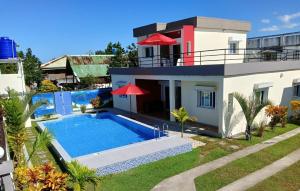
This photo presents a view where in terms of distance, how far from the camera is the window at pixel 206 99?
55.9 ft

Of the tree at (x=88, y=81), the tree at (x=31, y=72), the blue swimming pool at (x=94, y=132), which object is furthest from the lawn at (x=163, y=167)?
the tree at (x=31, y=72)

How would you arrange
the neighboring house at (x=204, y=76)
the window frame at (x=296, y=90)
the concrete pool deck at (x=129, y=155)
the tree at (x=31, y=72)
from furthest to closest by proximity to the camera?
the tree at (x=31, y=72) < the window frame at (x=296, y=90) < the neighboring house at (x=204, y=76) < the concrete pool deck at (x=129, y=155)

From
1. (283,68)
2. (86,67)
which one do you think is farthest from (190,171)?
(86,67)

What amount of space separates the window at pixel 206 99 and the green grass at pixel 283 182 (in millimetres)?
7238

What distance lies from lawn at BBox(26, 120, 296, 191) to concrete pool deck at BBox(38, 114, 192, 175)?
0.94ft

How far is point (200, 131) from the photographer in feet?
53.5

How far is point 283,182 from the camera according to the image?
9.51 m

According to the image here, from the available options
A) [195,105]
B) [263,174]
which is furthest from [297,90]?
[263,174]

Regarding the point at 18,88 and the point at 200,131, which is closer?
the point at 200,131

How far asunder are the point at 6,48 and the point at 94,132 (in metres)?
8.87

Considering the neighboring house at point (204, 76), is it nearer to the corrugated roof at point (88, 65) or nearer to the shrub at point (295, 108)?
the shrub at point (295, 108)

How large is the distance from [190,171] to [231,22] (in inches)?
686

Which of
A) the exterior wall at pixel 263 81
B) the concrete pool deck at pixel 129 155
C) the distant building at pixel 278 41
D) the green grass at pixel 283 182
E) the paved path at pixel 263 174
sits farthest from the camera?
the distant building at pixel 278 41

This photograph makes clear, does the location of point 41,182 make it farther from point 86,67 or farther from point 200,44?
point 86,67
